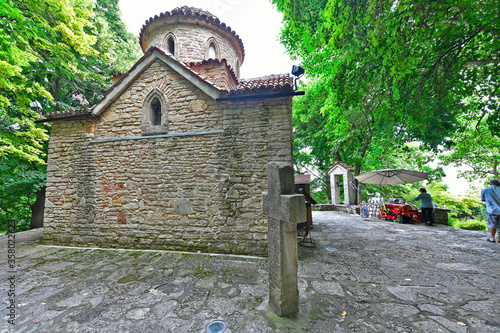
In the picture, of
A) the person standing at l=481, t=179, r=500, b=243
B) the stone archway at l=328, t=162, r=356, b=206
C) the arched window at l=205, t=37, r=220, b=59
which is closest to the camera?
the person standing at l=481, t=179, r=500, b=243

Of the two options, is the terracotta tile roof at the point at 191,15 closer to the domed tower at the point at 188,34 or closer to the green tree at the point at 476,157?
the domed tower at the point at 188,34

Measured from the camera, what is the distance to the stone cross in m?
2.23

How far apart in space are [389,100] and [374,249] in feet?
12.7

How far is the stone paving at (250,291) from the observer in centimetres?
224

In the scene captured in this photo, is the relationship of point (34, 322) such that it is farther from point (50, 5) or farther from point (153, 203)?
point (50, 5)

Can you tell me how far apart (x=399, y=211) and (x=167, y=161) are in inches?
378

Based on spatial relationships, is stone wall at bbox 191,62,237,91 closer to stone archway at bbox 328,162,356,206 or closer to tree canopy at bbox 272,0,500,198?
tree canopy at bbox 272,0,500,198

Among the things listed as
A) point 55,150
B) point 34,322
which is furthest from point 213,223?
point 55,150

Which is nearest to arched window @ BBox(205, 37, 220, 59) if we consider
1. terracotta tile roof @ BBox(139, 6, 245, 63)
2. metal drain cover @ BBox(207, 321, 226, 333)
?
terracotta tile roof @ BBox(139, 6, 245, 63)

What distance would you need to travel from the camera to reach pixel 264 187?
442 centimetres

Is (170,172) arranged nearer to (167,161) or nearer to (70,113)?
(167,161)

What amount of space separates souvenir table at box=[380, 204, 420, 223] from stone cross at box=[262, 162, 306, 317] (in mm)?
8344

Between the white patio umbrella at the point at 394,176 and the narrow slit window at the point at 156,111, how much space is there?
9.02 meters

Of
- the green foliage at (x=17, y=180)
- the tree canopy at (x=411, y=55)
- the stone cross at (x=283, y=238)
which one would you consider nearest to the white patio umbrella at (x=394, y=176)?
the tree canopy at (x=411, y=55)
